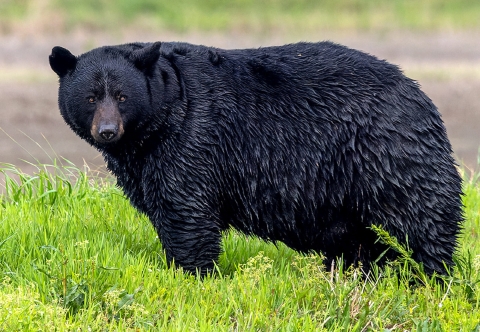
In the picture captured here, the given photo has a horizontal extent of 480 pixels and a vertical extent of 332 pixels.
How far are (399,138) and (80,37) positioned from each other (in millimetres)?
12948

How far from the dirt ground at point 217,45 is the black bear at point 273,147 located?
6.91 metres

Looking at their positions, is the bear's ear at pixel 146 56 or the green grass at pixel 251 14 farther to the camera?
the green grass at pixel 251 14

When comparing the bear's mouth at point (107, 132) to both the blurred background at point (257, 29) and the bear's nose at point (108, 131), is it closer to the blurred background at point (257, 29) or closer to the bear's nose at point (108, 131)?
the bear's nose at point (108, 131)

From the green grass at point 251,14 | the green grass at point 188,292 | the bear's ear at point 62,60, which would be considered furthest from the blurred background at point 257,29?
the green grass at point 188,292

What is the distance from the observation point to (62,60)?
17.7 feet

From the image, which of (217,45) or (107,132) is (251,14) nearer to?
(217,45)

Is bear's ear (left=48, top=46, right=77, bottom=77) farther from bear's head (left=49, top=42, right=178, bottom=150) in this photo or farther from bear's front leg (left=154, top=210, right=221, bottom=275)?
bear's front leg (left=154, top=210, right=221, bottom=275)

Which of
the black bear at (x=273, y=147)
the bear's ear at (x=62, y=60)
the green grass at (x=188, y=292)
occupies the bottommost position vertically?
the green grass at (x=188, y=292)

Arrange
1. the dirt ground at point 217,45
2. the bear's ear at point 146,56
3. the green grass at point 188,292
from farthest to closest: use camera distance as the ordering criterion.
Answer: the dirt ground at point 217,45
the bear's ear at point 146,56
the green grass at point 188,292

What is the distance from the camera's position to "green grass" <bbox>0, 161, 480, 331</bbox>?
15.2 ft

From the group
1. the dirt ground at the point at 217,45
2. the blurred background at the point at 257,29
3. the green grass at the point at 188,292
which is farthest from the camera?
the blurred background at the point at 257,29

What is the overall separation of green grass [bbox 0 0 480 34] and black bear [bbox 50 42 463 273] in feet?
41.1

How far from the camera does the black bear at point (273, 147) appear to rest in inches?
209

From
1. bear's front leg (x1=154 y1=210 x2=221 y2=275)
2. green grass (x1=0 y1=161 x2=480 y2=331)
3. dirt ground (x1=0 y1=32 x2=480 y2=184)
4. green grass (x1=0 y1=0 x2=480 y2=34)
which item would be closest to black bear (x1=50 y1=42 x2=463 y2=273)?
bear's front leg (x1=154 y1=210 x2=221 y2=275)
